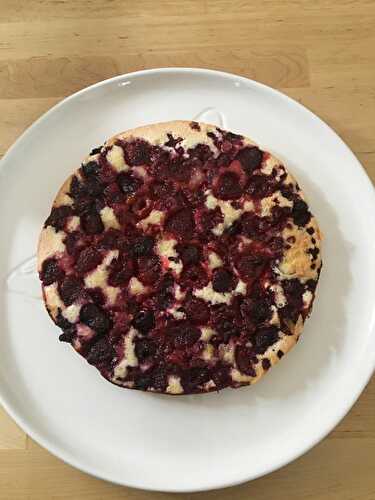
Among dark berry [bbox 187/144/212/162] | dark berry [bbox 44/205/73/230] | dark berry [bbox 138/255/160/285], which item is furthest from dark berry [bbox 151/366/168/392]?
dark berry [bbox 187/144/212/162]

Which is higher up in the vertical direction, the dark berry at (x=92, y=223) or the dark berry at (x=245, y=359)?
the dark berry at (x=92, y=223)

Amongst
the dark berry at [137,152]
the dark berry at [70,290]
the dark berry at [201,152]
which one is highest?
the dark berry at [201,152]

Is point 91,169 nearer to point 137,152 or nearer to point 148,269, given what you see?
point 137,152

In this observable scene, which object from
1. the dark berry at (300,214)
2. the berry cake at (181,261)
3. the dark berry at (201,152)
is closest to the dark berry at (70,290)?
the berry cake at (181,261)

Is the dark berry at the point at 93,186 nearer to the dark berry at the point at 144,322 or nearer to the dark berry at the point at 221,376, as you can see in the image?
the dark berry at the point at 144,322

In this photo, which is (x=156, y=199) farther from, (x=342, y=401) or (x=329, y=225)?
(x=342, y=401)

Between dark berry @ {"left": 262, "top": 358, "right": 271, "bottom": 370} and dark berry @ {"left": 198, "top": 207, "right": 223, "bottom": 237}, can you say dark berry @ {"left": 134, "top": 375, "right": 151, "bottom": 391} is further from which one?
dark berry @ {"left": 198, "top": 207, "right": 223, "bottom": 237}

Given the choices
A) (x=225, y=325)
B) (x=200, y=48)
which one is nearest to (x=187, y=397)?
(x=225, y=325)
